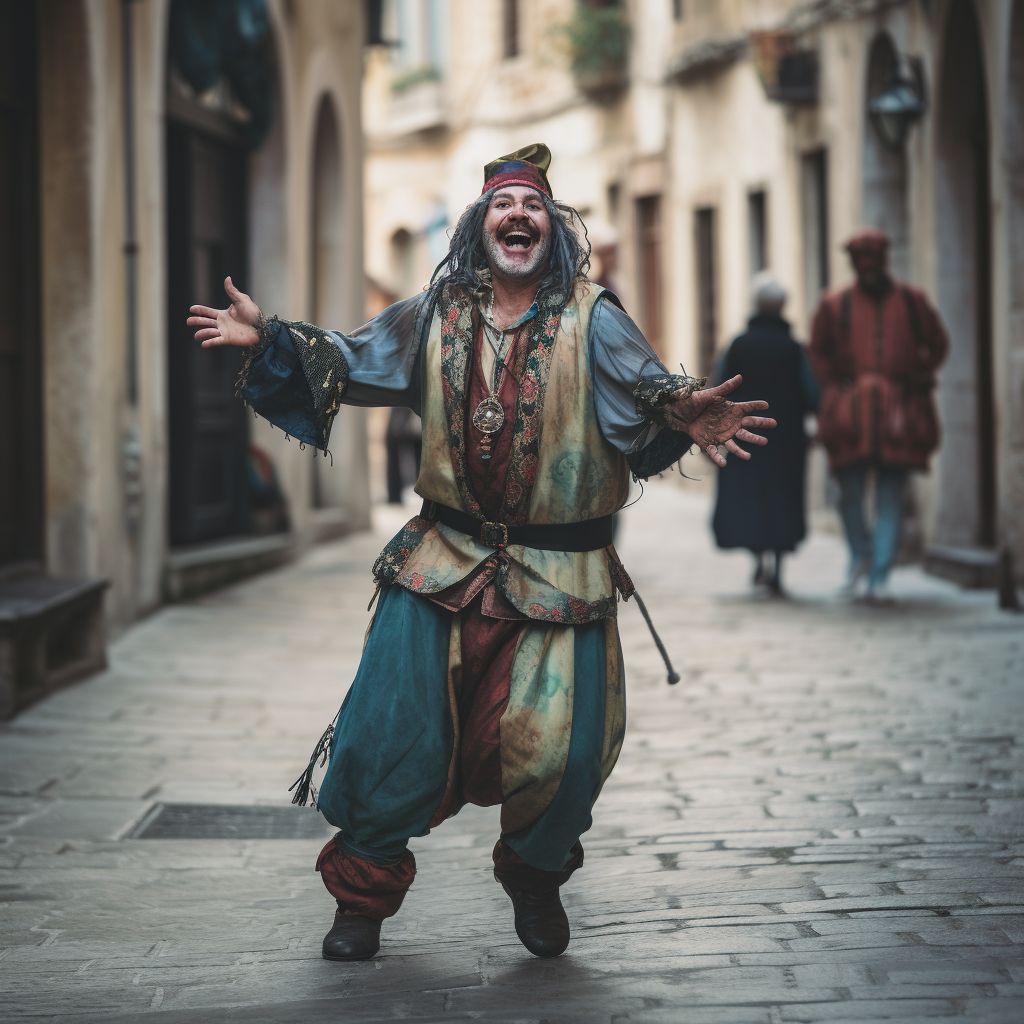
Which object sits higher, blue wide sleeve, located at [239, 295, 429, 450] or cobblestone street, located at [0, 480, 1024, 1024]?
blue wide sleeve, located at [239, 295, 429, 450]

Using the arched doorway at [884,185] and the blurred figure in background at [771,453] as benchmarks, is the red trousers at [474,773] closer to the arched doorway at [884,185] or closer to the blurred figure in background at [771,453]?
the blurred figure in background at [771,453]

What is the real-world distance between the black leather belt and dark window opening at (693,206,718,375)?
1793cm

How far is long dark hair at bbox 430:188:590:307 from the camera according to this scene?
3.96 metres

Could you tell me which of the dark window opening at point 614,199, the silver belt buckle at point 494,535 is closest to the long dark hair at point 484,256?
the silver belt buckle at point 494,535

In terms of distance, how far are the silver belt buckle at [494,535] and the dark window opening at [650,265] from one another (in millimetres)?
20088

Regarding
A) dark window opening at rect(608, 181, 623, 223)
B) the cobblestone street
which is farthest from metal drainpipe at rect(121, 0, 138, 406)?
dark window opening at rect(608, 181, 623, 223)

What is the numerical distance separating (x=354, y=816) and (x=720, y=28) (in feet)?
58.7

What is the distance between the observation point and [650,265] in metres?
24.5

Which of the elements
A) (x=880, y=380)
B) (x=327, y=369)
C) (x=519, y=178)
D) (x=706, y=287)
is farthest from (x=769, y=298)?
(x=706, y=287)

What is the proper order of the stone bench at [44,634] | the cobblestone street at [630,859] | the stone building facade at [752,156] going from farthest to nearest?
the stone building facade at [752,156]
the stone bench at [44,634]
the cobblestone street at [630,859]

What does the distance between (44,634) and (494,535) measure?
3609 mm

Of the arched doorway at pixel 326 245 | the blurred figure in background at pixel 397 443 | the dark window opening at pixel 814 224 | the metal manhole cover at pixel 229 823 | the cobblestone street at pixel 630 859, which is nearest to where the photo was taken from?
the cobblestone street at pixel 630 859

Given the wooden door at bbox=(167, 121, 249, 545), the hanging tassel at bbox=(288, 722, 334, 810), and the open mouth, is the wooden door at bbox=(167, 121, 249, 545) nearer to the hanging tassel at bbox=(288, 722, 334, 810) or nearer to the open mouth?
the hanging tassel at bbox=(288, 722, 334, 810)

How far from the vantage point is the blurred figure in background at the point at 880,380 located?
9961 millimetres
